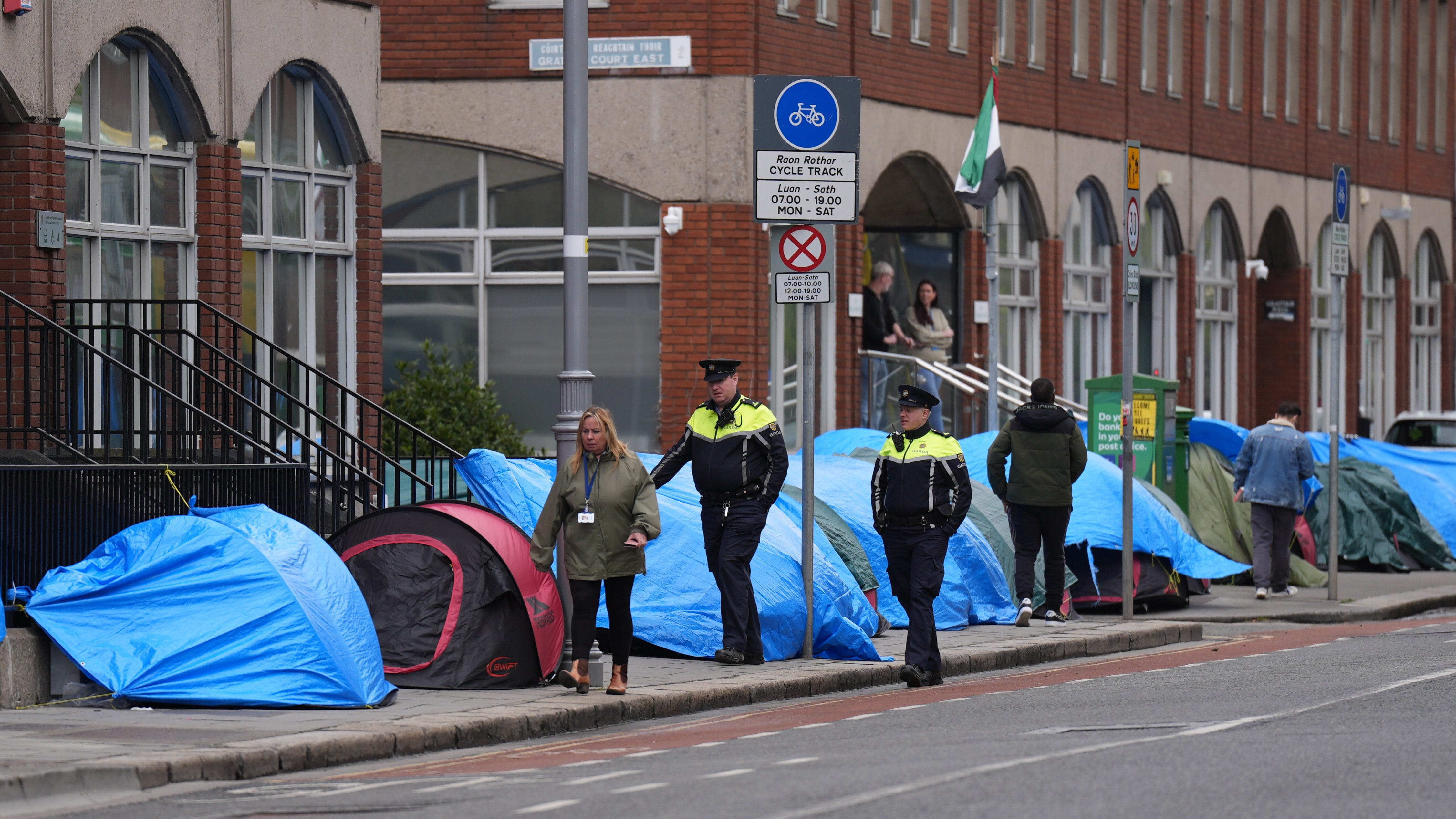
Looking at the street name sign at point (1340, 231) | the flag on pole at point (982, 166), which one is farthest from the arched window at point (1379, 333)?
the street name sign at point (1340, 231)

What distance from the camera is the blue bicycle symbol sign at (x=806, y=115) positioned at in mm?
14555

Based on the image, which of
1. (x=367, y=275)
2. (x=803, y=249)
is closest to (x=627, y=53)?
(x=367, y=275)

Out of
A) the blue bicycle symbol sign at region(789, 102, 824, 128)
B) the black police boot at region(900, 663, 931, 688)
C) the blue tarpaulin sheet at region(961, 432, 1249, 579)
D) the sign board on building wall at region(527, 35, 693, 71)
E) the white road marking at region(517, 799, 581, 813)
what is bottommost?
the black police boot at region(900, 663, 931, 688)

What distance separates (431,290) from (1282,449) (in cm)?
969

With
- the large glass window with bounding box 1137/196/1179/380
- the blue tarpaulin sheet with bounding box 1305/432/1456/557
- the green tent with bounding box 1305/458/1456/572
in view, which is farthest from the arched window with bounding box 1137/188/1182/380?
the green tent with bounding box 1305/458/1456/572

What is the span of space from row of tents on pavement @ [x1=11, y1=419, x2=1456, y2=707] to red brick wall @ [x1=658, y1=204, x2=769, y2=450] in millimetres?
6870

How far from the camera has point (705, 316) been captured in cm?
2442

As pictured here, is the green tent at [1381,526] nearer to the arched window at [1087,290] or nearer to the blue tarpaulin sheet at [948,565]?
the blue tarpaulin sheet at [948,565]

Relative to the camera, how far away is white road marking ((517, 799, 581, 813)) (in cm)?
884

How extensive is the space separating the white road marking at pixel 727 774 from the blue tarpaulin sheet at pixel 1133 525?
30.1 feet

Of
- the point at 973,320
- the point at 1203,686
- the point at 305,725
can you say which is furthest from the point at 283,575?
the point at 973,320

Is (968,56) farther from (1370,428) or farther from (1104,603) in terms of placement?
(1370,428)

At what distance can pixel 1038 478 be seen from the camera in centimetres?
1709

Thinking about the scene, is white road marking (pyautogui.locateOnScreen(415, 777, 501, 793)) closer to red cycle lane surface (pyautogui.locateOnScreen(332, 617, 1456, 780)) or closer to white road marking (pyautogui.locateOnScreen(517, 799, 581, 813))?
red cycle lane surface (pyautogui.locateOnScreen(332, 617, 1456, 780))
